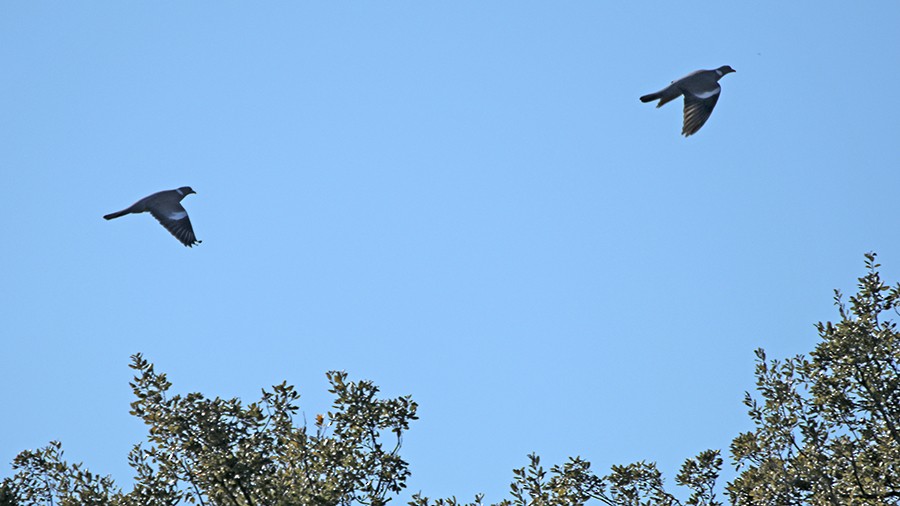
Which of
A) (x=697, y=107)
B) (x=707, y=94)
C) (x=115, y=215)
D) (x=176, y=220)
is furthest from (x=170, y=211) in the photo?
(x=707, y=94)

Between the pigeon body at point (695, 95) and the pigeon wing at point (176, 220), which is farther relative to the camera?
the pigeon wing at point (176, 220)

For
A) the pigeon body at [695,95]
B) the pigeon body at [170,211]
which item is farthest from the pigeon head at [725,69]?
the pigeon body at [170,211]

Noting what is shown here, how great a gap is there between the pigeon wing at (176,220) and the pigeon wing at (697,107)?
9.57m

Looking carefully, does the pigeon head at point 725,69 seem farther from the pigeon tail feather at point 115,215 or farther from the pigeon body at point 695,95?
the pigeon tail feather at point 115,215

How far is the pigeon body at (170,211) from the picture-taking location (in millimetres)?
22812

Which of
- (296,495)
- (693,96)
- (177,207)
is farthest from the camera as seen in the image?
(177,207)

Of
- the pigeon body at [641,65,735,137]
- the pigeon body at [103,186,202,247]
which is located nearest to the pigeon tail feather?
the pigeon body at [103,186,202,247]

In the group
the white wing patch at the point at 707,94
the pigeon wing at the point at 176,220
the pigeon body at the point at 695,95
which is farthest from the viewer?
the pigeon wing at the point at 176,220

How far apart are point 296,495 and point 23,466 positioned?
5.15m

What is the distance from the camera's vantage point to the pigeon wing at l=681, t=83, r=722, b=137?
20812 millimetres

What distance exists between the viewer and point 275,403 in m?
15.7

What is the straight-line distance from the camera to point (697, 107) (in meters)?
21.0

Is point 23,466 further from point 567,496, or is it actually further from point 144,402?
point 567,496

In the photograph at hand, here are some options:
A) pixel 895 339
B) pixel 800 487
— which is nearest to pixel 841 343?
pixel 895 339
